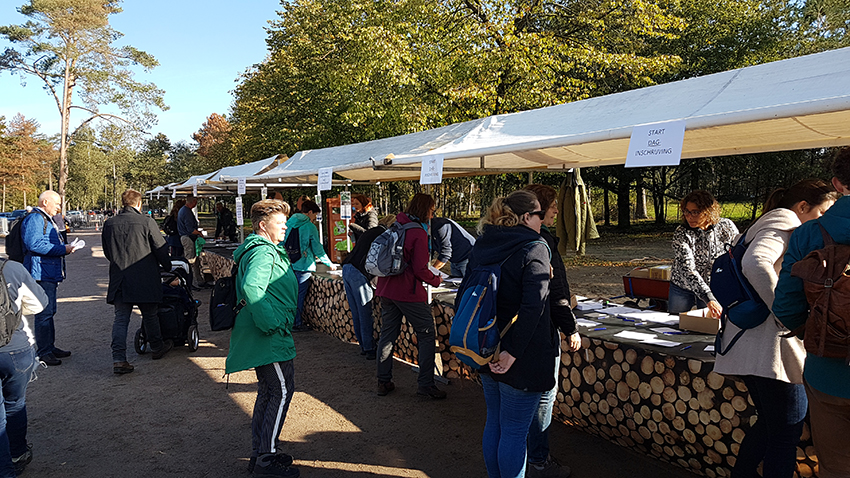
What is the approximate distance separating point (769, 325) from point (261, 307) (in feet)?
8.34

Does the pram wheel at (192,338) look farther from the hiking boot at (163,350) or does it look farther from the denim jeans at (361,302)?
the denim jeans at (361,302)

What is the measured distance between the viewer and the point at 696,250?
14.4 feet

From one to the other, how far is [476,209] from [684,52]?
35.2 metres

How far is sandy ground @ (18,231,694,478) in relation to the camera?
3596 millimetres

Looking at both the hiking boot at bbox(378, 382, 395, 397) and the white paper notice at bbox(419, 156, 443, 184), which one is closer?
the white paper notice at bbox(419, 156, 443, 184)

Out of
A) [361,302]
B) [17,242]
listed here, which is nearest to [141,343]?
[17,242]

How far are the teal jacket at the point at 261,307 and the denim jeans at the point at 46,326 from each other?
3942 mm

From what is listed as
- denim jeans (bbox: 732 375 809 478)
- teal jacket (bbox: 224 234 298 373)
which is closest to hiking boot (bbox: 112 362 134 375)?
teal jacket (bbox: 224 234 298 373)

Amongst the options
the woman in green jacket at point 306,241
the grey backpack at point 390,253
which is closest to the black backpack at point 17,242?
the woman in green jacket at point 306,241

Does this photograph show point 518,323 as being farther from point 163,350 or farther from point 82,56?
point 82,56

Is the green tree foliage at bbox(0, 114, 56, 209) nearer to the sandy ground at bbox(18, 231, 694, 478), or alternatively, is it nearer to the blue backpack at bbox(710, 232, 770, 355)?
the sandy ground at bbox(18, 231, 694, 478)

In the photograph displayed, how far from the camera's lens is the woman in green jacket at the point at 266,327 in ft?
10.3

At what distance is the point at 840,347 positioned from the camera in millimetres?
1836

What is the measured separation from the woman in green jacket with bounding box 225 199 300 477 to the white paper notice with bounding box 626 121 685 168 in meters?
2.10
